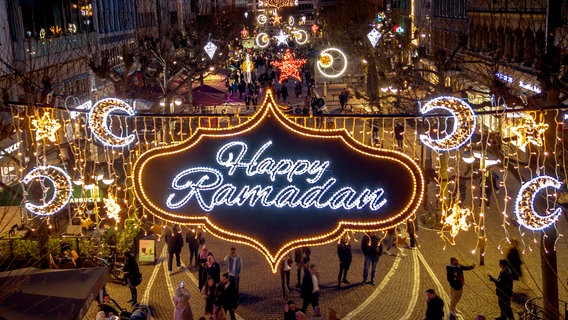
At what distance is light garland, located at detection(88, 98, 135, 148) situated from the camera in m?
8.88

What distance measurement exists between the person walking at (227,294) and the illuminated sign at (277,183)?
6597 millimetres

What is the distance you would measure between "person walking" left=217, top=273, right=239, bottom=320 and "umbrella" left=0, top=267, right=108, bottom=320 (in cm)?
246

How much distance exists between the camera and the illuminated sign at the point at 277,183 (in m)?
7.78

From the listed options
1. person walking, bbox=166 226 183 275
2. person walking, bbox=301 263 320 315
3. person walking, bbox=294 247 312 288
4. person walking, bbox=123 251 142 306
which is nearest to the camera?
person walking, bbox=301 263 320 315

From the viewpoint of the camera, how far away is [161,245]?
20500mm

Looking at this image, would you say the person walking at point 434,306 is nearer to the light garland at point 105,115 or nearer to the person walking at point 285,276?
the person walking at point 285,276

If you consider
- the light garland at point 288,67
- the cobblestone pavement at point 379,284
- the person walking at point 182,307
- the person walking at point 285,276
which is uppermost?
the light garland at point 288,67

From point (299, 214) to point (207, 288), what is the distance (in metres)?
7.29

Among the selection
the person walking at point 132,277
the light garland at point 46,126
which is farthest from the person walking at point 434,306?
the light garland at point 46,126

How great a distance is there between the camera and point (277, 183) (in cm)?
789

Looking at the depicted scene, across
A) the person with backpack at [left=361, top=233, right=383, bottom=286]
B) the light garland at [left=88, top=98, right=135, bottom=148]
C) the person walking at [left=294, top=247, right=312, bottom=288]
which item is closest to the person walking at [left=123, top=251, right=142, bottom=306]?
the person walking at [left=294, top=247, right=312, bottom=288]

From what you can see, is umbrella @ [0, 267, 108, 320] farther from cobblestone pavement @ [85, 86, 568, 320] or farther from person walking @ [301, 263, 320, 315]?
person walking @ [301, 263, 320, 315]

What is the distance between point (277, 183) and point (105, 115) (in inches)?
101

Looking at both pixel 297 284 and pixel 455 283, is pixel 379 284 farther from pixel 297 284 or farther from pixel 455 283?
pixel 455 283
